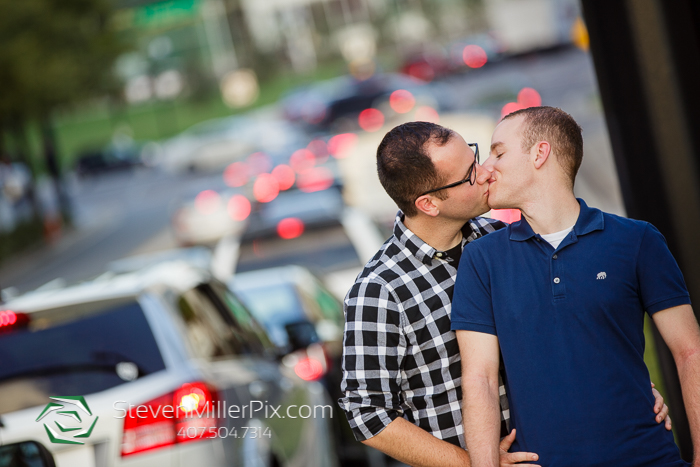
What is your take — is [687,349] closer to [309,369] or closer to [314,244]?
[309,369]

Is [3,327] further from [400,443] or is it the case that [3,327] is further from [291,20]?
[291,20]

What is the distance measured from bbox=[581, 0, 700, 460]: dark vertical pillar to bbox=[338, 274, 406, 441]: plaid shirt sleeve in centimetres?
127

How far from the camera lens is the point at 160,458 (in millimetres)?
3123

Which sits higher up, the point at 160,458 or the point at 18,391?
the point at 18,391

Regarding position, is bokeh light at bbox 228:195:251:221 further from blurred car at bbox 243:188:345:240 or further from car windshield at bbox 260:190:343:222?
blurred car at bbox 243:188:345:240

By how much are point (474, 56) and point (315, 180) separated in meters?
25.0

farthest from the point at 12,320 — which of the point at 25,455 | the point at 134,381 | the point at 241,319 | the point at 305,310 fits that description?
the point at 305,310

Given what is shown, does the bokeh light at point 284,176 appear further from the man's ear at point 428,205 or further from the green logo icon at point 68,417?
the man's ear at point 428,205

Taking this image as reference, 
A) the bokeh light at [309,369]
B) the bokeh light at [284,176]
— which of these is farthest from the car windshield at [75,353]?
the bokeh light at [284,176]

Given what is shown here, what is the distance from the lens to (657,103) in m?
2.89

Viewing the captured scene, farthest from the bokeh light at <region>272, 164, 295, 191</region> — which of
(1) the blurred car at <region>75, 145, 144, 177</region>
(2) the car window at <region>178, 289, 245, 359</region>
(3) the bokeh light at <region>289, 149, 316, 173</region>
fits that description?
(1) the blurred car at <region>75, 145, 144, 177</region>

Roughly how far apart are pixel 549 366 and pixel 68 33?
27.3m

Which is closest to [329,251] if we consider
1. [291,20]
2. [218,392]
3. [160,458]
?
[218,392]

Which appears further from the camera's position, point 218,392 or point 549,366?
point 218,392
